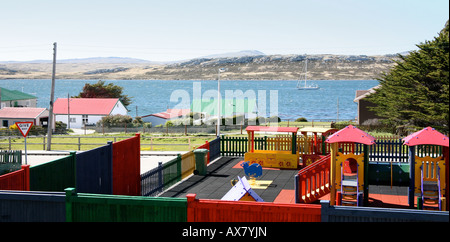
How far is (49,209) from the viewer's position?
404 inches

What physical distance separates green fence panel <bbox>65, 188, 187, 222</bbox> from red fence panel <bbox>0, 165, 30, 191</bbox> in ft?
9.13

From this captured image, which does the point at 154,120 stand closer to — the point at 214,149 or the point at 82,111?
the point at 82,111

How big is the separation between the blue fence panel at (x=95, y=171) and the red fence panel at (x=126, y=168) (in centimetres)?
42

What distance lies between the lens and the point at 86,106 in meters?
75.8

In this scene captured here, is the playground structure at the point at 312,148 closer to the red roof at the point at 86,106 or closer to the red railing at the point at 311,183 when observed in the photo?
the red railing at the point at 311,183

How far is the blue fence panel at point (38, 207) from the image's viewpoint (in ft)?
33.5

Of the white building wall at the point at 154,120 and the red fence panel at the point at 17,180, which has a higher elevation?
the red fence panel at the point at 17,180

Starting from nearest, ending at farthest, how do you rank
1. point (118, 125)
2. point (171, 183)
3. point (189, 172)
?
point (171, 183), point (189, 172), point (118, 125)

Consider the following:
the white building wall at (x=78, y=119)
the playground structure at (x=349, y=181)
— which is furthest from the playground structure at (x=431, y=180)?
the white building wall at (x=78, y=119)

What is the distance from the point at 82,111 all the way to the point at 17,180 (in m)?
63.7

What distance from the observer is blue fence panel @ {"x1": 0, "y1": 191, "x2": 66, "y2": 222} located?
10.2m
